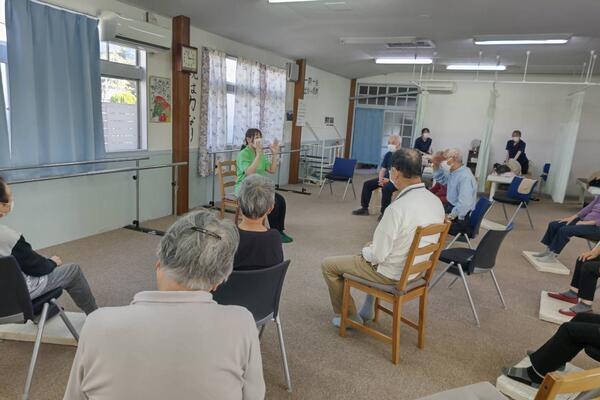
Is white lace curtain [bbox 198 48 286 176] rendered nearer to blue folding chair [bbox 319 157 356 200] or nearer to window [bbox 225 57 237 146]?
window [bbox 225 57 237 146]

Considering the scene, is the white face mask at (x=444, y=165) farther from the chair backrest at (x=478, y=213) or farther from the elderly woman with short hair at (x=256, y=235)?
the elderly woman with short hair at (x=256, y=235)

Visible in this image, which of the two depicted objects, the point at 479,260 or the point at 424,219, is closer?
the point at 424,219

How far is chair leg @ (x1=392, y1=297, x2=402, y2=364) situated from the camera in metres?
2.28

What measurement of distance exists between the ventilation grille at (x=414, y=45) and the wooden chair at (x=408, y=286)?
185 inches

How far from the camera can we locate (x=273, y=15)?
16.8 ft

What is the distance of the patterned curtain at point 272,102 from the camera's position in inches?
266

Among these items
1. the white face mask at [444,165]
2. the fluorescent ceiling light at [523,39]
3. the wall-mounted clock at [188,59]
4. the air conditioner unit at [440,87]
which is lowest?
the white face mask at [444,165]

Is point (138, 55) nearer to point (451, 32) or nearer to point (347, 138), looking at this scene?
point (451, 32)

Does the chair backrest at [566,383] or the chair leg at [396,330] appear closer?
the chair backrest at [566,383]

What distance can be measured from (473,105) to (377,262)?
343 inches

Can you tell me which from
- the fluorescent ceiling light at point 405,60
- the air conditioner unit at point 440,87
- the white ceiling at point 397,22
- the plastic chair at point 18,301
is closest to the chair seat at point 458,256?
the plastic chair at point 18,301

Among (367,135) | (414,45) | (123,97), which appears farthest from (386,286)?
(367,135)

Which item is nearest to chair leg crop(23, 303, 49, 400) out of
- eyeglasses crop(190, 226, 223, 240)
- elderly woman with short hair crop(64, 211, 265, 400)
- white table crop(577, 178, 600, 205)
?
elderly woman with short hair crop(64, 211, 265, 400)

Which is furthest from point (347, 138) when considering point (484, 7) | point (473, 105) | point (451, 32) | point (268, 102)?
point (484, 7)
